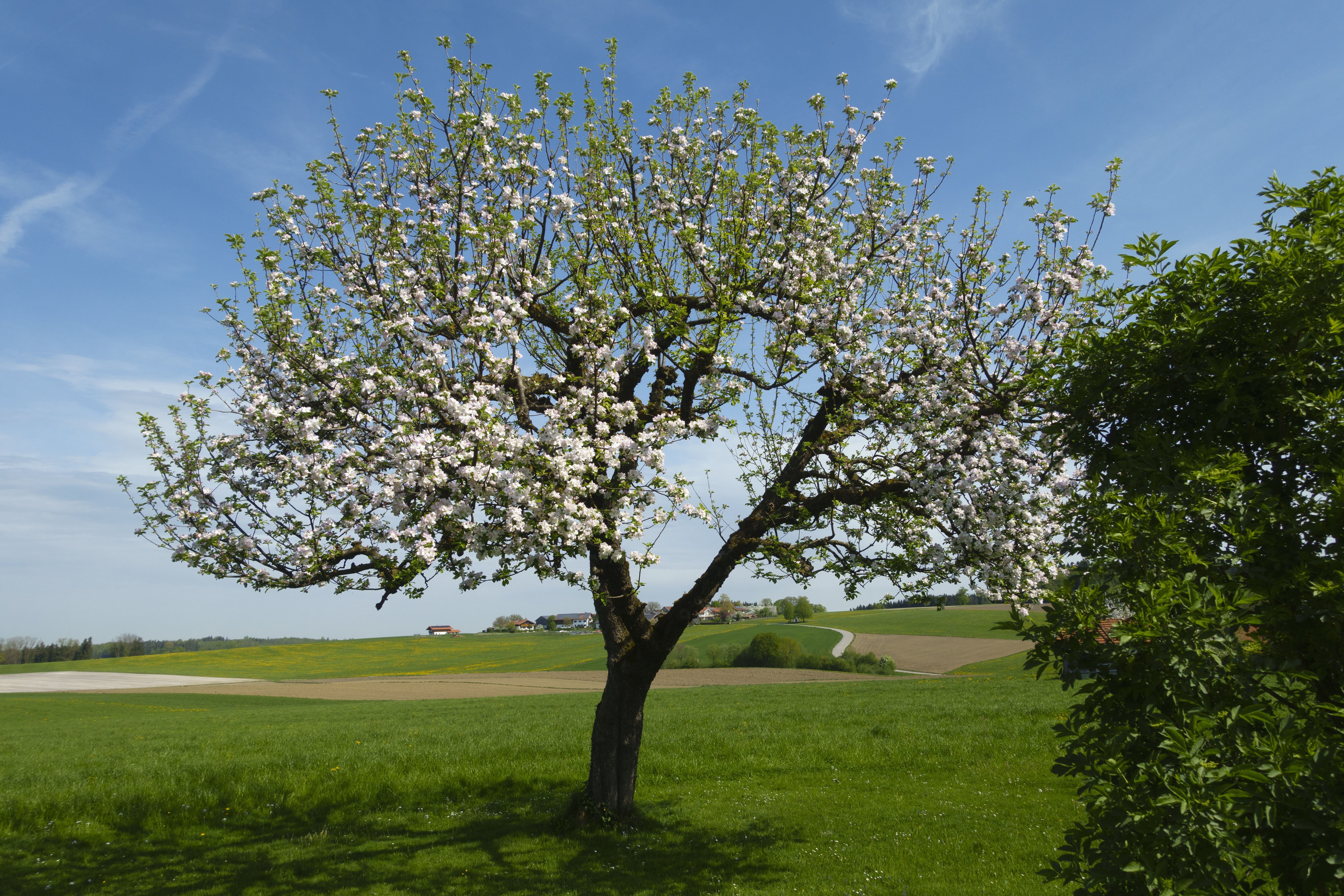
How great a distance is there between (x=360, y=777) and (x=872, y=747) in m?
14.8

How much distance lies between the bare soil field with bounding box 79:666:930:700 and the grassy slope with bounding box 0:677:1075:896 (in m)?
24.4

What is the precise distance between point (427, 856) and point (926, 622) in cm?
9812

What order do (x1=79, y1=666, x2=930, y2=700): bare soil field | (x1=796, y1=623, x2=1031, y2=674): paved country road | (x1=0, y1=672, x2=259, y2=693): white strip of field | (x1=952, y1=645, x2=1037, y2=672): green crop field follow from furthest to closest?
(x1=0, y1=672, x2=259, y2=693): white strip of field → (x1=796, y1=623, x2=1031, y2=674): paved country road → (x1=952, y1=645, x2=1037, y2=672): green crop field → (x1=79, y1=666, x2=930, y2=700): bare soil field

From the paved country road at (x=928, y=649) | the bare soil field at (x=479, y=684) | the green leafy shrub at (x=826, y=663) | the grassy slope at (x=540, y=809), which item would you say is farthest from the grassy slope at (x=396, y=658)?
the grassy slope at (x=540, y=809)

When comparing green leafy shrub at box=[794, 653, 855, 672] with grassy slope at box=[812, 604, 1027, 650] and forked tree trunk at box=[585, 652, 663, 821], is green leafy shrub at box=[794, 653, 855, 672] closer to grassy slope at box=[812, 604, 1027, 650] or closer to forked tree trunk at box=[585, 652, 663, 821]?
grassy slope at box=[812, 604, 1027, 650]

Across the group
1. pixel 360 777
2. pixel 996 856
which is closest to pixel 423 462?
pixel 996 856

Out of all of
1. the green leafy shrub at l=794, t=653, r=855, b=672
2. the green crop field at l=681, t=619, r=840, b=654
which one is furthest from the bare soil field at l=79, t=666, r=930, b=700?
the green crop field at l=681, t=619, r=840, b=654

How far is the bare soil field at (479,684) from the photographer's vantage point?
5547 centimetres

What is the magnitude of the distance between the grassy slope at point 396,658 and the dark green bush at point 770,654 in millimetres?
6490

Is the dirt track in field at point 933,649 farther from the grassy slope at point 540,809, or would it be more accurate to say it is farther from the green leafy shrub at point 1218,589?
the green leafy shrub at point 1218,589

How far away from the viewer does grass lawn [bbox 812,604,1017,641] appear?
86562mm

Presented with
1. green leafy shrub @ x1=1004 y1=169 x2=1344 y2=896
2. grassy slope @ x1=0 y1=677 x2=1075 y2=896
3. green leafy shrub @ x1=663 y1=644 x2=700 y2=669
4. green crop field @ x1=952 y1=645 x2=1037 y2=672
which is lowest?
green crop field @ x1=952 y1=645 x2=1037 y2=672

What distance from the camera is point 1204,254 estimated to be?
23.1 ft

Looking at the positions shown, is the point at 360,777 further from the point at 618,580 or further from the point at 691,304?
the point at 691,304
